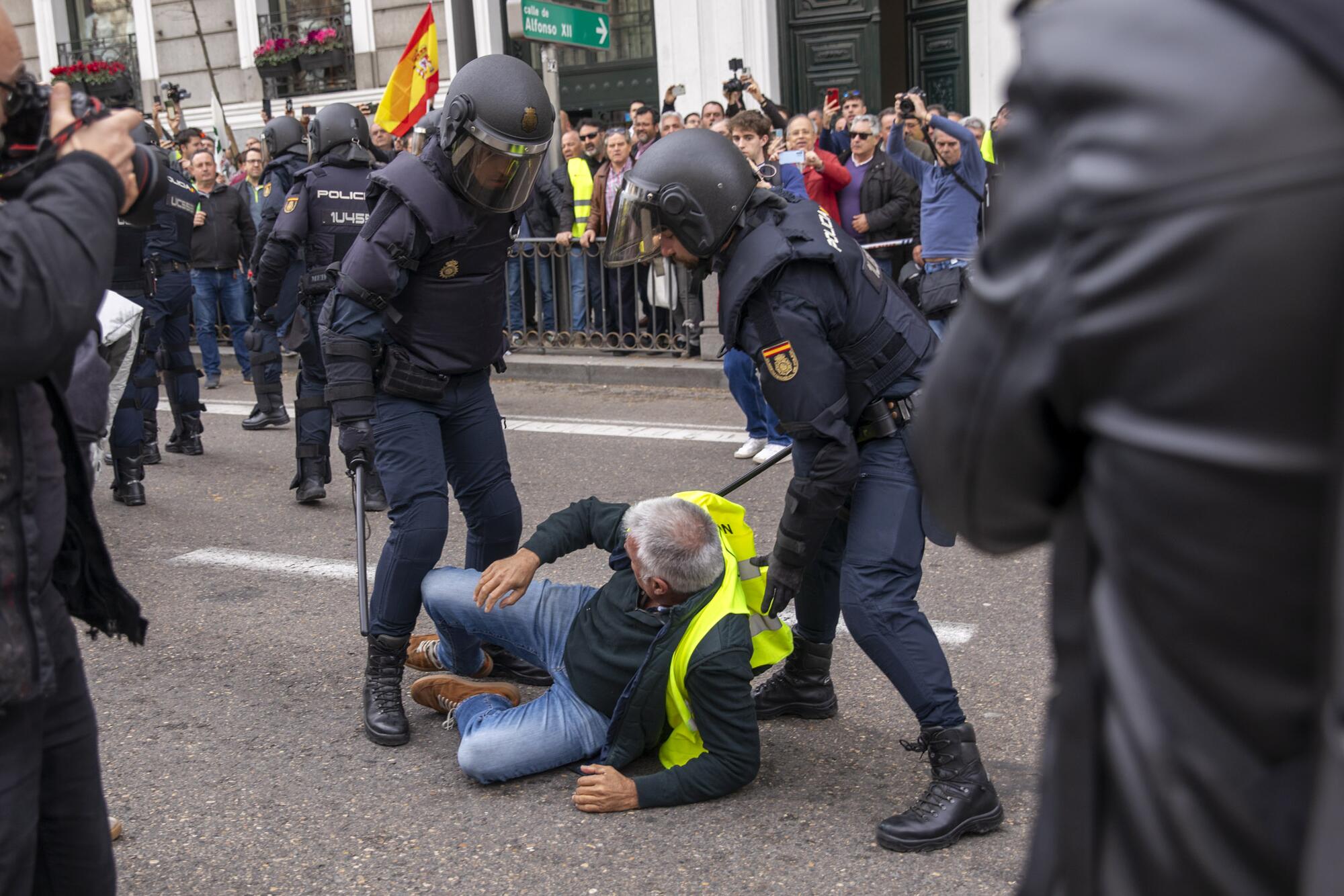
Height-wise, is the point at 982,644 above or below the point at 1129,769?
below

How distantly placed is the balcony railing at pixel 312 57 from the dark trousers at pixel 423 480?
16616 millimetres

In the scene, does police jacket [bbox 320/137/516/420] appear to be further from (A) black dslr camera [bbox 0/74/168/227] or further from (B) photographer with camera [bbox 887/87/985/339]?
(B) photographer with camera [bbox 887/87/985/339]

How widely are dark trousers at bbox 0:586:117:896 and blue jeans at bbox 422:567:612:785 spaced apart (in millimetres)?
1484

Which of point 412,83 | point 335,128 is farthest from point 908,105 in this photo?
point 412,83

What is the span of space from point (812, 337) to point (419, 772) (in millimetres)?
1608

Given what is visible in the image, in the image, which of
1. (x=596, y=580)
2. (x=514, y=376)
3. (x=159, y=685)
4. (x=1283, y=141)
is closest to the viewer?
(x=1283, y=141)

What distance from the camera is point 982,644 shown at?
4527mm

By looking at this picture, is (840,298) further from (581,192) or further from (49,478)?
(581,192)

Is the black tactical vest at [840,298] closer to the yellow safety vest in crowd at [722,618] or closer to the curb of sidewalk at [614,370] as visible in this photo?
the yellow safety vest in crowd at [722,618]

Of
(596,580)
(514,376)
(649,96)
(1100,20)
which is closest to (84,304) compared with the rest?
(1100,20)

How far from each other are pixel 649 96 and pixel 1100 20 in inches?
628

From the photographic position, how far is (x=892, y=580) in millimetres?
3348

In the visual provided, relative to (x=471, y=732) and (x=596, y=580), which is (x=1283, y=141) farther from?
(x=596, y=580)

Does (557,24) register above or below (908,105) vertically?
above
